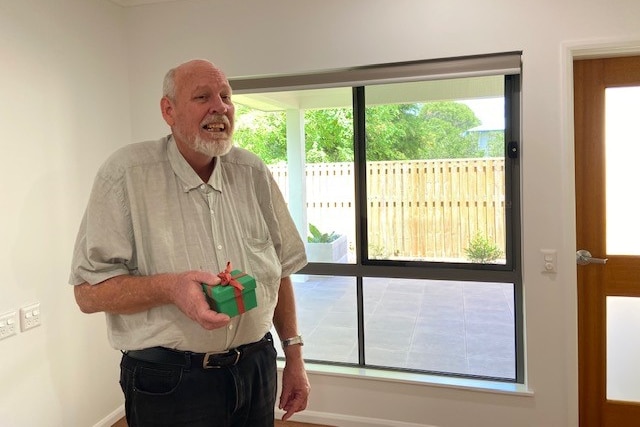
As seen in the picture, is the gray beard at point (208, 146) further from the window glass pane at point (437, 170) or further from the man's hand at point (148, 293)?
the window glass pane at point (437, 170)

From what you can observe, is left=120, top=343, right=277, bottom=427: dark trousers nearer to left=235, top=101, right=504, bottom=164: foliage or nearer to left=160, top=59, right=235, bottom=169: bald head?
left=160, top=59, right=235, bottom=169: bald head

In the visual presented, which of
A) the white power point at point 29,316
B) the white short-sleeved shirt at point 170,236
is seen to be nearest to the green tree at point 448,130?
the white short-sleeved shirt at point 170,236

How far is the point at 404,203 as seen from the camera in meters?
2.76

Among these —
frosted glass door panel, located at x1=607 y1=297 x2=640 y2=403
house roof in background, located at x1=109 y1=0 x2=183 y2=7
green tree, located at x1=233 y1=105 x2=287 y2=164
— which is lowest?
frosted glass door panel, located at x1=607 y1=297 x2=640 y2=403

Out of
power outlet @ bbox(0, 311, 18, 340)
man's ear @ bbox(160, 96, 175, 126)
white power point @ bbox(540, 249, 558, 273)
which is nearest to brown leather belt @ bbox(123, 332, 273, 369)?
man's ear @ bbox(160, 96, 175, 126)

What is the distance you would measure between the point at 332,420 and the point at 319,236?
113cm

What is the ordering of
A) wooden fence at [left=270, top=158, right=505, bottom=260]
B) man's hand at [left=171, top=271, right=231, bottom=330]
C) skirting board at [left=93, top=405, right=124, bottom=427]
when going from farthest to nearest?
skirting board at [left=93, top=405, right=124, bottom=427] < wooden fence at [left=270, top=158, right=505, bottom=260] < man's hand at [left=171, top=271, right=231, bottom=330]

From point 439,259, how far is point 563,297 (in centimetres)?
67

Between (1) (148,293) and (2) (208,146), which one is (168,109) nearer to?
(2) (208,146)

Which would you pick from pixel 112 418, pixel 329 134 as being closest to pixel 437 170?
pixel 329 134

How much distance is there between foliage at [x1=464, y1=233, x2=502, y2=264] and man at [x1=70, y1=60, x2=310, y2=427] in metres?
1.56

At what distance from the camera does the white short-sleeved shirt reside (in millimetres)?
1193

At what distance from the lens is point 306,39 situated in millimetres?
2652

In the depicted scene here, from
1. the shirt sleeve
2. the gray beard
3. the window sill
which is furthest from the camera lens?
the window sill
